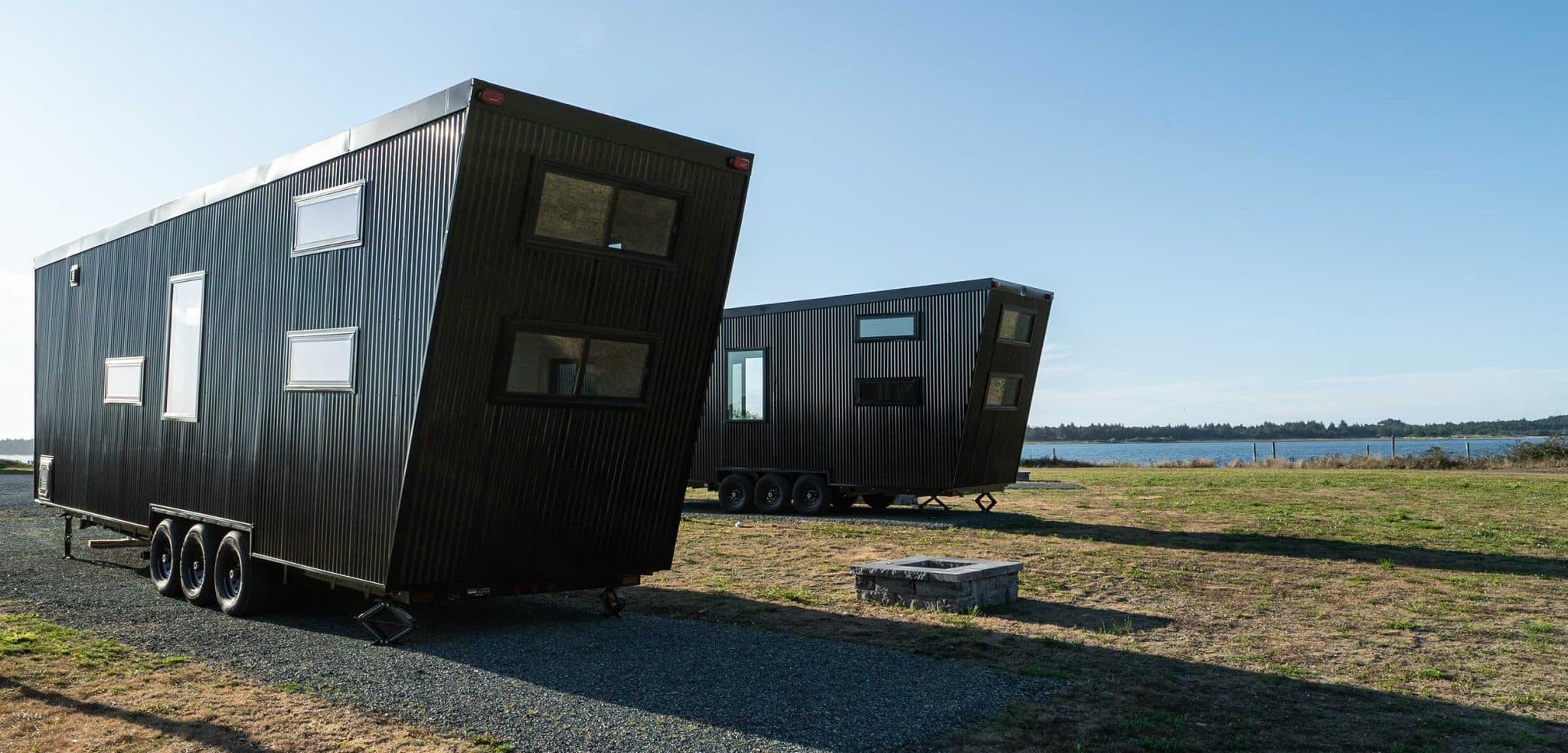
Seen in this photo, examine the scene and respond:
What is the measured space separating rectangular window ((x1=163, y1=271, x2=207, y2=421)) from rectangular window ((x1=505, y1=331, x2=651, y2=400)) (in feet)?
12.4

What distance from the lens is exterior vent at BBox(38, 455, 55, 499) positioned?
12297 mm

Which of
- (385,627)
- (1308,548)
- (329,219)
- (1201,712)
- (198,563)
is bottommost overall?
(385,627)

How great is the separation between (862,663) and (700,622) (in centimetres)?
185

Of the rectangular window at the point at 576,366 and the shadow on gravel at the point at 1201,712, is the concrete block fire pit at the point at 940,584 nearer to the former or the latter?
the shadow on gravel at the point at 1201,712

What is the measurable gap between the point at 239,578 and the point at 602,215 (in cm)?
422

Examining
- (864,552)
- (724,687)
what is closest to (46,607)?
(724,687)

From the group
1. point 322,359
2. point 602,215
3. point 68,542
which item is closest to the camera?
point 602,215

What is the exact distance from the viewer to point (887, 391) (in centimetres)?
1681

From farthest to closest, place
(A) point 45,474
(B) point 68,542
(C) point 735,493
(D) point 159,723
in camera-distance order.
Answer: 1. (C) point 735,493
2. (A) point 45,474
3. (B) point 68,542
4. (D) point 159,723

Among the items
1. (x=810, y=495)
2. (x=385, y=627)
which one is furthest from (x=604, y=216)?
(x=810, y=495)

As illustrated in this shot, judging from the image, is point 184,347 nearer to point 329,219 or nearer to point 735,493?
point 329,219

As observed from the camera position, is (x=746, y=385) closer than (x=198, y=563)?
No

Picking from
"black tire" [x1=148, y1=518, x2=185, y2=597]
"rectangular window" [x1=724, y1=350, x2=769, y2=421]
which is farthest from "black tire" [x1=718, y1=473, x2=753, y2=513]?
"black tire" [x1=148, y1=518, x2=185, y2=597]

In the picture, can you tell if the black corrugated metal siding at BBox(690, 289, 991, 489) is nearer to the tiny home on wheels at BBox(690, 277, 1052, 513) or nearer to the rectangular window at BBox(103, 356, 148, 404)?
the tiny home on wheels at BBox(690, 277, 1052, 513)
